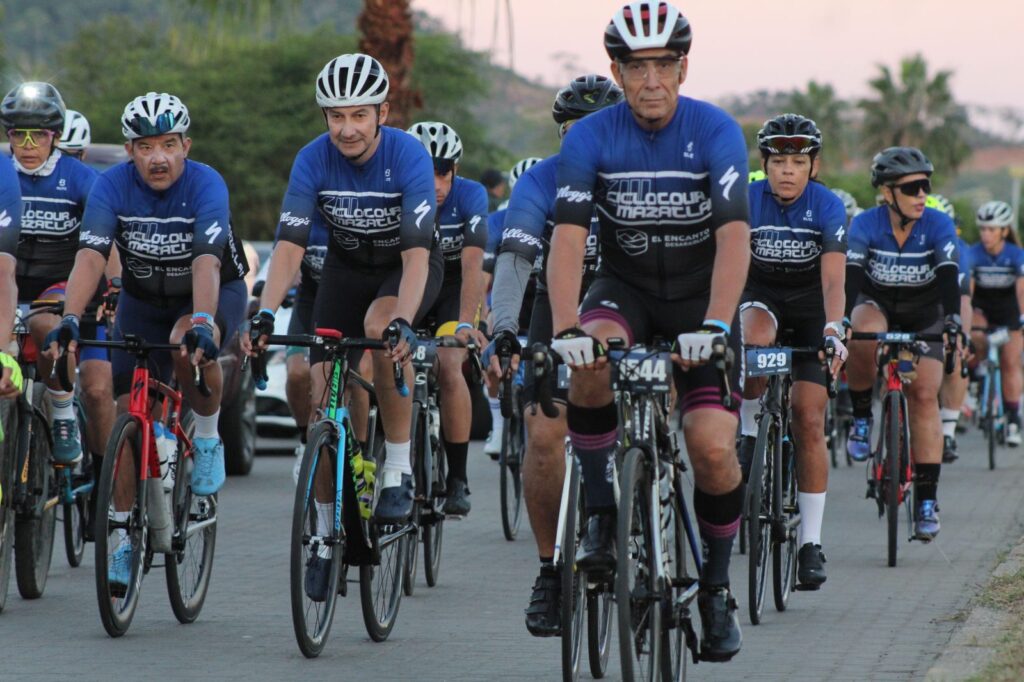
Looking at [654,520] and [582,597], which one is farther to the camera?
[582,597]

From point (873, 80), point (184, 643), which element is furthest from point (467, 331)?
point (873, 80)

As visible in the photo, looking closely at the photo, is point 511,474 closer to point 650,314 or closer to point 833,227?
point 833,227

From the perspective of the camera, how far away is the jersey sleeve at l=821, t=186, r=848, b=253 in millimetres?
9797

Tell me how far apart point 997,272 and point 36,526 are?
13.5m

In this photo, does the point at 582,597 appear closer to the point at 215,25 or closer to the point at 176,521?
the point at 176,521

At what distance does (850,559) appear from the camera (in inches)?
444

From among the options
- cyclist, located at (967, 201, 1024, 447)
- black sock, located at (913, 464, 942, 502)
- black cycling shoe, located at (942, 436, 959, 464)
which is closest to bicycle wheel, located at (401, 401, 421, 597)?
black sock, located at (913, 464, 942, 502)

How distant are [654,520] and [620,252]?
43.1 inches

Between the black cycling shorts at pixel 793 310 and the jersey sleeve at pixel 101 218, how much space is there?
10.8 feet

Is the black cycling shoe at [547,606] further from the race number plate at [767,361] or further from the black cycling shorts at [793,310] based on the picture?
the black cycling shorts at [793,310]

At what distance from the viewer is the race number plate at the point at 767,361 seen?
8922mm

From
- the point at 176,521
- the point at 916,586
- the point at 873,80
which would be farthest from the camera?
the point at 873,80

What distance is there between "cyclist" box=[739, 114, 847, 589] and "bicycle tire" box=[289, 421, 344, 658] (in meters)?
2.52

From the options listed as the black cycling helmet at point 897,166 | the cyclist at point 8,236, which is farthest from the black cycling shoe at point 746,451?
the cyclist at point 8,236
